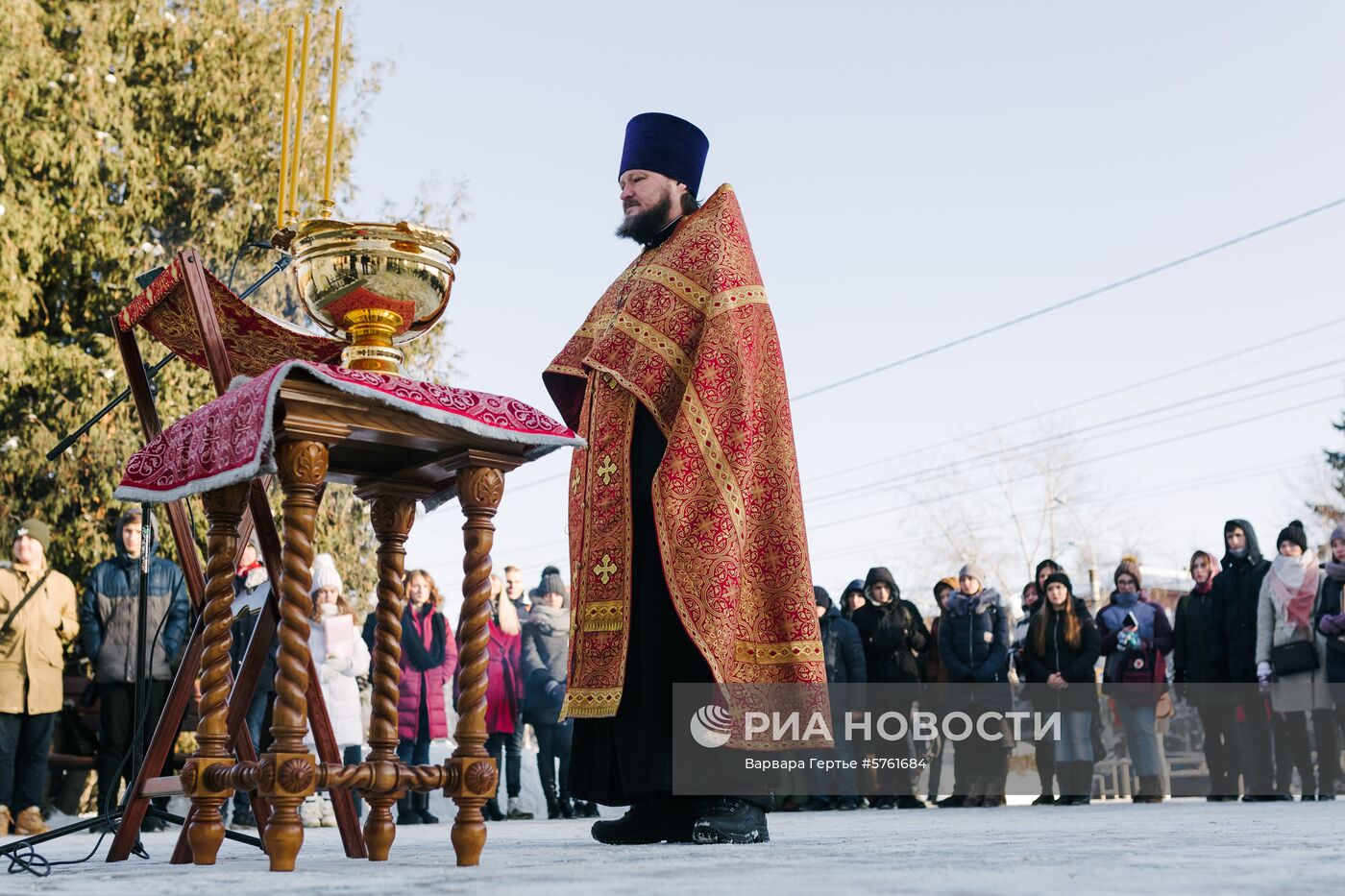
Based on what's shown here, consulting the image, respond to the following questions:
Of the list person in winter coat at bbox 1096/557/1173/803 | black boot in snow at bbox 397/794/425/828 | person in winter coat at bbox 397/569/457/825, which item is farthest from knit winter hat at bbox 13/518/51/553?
person in winter coat at bbox 1096/557/1173/803

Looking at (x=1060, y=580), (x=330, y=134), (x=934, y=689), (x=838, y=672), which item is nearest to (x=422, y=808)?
(x=838, y=672)

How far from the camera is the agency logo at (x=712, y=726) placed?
13.3 ft

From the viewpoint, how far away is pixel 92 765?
9195 millimetres

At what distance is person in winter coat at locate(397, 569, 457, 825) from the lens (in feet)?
29.9

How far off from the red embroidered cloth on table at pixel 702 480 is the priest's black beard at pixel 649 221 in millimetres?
208

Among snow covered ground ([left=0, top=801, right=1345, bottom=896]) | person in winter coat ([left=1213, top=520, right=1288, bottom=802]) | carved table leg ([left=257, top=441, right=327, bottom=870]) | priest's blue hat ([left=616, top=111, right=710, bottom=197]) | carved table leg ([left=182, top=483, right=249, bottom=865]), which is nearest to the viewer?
snow covered ground ([left=0, top=801, right=1345, bottom=896])

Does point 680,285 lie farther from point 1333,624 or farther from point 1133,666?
point 1133,666

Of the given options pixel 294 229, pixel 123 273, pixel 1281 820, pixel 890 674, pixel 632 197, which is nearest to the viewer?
pixel 294 229

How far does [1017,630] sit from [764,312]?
7176mm

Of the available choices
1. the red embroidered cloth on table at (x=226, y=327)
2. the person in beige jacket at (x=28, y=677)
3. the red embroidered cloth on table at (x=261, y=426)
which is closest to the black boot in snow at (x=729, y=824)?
the red embroidered cloth on table at (x=261, y=426)

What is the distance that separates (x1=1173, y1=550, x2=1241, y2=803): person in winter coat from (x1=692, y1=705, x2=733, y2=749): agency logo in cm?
622

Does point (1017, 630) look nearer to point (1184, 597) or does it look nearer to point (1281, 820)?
point (1184, 597)

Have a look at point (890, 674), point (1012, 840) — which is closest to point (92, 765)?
point (890, 674)

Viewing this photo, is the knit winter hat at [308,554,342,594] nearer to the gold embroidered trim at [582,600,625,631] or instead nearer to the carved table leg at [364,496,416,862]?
the gold embroidered trim at [582,600,625,631]
